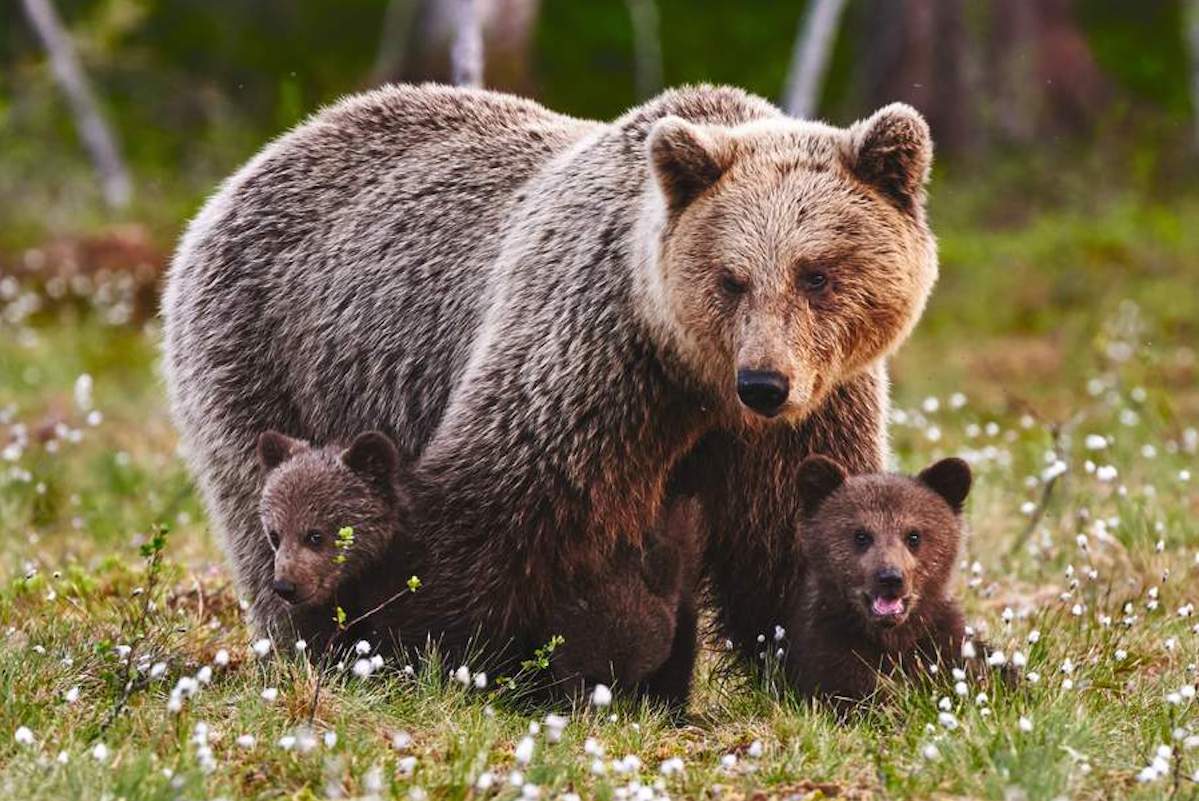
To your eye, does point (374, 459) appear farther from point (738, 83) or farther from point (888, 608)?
point (738, 83)

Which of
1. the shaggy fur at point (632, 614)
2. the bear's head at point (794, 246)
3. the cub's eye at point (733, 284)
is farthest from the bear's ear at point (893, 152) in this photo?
the shaggy fur at point (632, 614)

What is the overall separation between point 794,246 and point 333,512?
171 centimetres

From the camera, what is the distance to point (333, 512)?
579 cm

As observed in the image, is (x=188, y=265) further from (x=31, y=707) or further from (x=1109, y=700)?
(x=1109, y=700)

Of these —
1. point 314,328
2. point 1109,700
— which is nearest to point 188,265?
point 314,328

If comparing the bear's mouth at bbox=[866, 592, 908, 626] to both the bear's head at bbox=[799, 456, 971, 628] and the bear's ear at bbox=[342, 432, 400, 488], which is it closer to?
the bear's head at bbox=[799, 456, 971, 628]

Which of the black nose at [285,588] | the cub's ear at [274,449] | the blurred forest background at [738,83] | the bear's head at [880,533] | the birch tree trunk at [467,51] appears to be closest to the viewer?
the bear's head at [880,533]

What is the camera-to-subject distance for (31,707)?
502 centimetres

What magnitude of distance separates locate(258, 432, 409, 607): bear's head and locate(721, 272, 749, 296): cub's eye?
1256mm

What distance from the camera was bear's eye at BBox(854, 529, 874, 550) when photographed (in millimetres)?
5583

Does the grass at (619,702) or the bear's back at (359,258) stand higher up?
the bear's back at (359,258)

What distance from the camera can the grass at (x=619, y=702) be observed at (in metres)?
4.66

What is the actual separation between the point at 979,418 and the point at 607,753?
6521 mm

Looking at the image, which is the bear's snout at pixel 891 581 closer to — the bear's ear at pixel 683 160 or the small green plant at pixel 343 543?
the bear's ear at pixel 683 160
